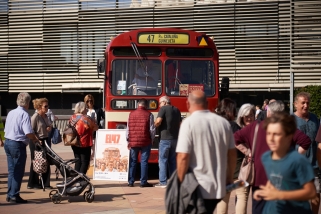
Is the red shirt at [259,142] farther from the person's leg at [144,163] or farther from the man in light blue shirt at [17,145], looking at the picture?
the person's leg at [144,163]

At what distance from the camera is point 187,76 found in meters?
13.3

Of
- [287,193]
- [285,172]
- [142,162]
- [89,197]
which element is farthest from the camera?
[142,162]

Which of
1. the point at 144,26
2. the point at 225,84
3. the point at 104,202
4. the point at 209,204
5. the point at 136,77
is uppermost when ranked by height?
the point at 144,26

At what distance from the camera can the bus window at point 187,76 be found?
13.3 metres

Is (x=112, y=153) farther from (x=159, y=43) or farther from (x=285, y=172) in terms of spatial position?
(x=285, y=172)

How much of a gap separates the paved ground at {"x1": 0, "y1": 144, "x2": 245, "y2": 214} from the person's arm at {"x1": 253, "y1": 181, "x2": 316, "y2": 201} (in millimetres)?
4685

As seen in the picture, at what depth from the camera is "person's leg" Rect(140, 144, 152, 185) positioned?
12.1 metres

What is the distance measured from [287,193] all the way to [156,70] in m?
9.05

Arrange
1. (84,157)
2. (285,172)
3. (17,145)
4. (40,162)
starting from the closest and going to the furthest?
(285,172) → (17,145) → (40,162) → (84,157)

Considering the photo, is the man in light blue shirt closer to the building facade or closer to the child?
the child

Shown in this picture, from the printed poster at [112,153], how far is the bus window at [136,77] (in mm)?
1044

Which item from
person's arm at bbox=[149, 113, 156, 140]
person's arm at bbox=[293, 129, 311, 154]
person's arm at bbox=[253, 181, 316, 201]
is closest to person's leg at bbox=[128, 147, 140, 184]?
person's arm at bbox=[149, 113, 156, 140]

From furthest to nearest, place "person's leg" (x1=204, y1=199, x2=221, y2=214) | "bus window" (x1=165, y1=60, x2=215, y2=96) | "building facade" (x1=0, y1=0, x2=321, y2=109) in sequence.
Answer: "building facade" (x1=0, y1=0, x2=321, y2=109) < "bus window" (x1=165, y1=60, x2=215, y2=96) < "person's leg" (x1=204, y1=199, x2=221, y2=214)

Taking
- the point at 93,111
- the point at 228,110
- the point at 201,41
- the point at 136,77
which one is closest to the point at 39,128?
the point at 136,77
